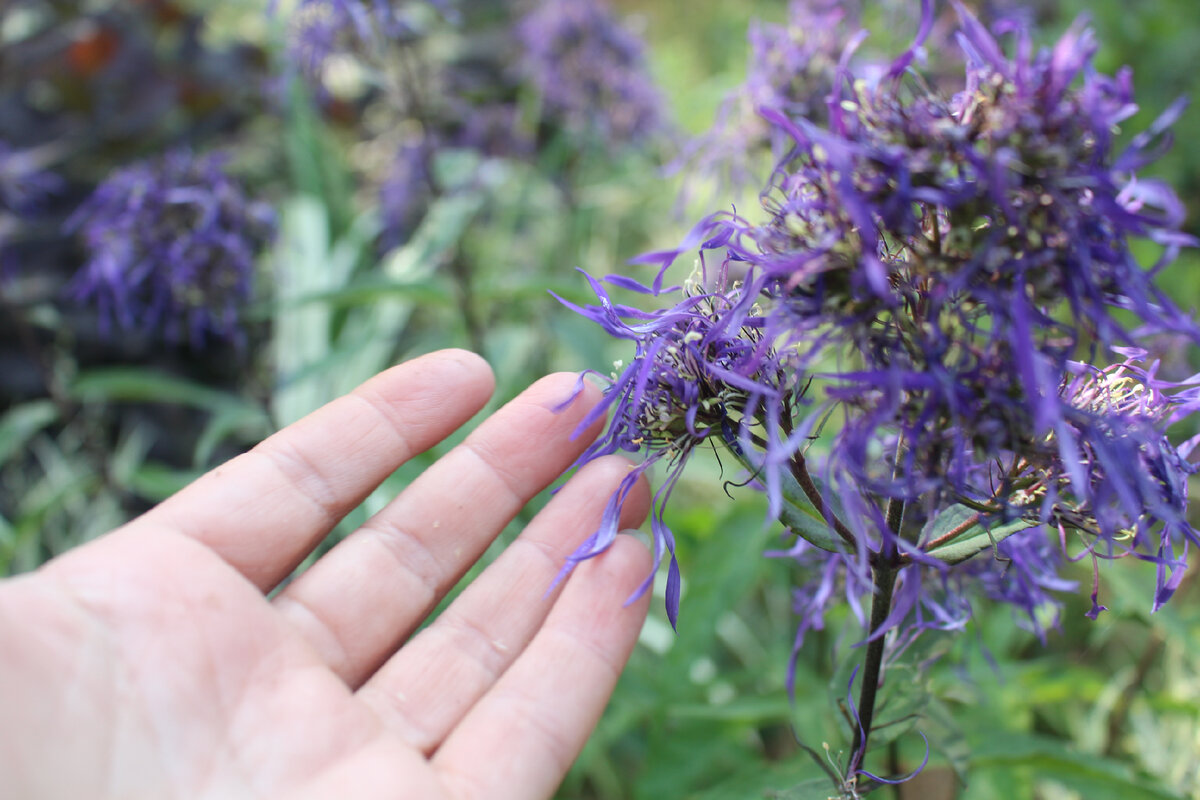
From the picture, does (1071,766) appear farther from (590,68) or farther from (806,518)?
(590,68)

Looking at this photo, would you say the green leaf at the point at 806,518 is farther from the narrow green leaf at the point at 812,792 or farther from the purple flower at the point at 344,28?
the purple flower at the point at 344,28

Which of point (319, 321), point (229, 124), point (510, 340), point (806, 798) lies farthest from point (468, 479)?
point (229, 124)

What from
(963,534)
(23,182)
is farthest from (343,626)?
(23,182)

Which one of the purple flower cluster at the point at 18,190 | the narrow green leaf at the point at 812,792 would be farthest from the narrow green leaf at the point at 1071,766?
the purple flower cluster at the point at 18,190

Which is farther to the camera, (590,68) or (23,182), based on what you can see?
(590,68)

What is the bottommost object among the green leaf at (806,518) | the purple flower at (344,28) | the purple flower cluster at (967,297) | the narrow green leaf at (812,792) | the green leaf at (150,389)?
the narrow green leaf at (812,792)

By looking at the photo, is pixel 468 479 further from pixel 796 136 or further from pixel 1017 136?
pixel 1017 136

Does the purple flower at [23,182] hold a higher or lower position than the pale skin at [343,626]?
higher
